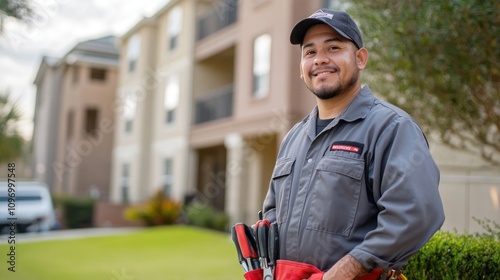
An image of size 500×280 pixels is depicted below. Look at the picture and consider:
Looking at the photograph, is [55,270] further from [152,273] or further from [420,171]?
[420,171]

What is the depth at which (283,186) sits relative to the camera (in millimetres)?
2828

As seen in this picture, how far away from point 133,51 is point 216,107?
833 cm

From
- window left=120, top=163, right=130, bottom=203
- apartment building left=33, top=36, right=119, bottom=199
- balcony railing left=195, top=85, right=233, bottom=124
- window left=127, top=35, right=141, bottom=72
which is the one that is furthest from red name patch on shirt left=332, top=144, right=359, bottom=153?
apartment building left=33, top=36, right=119, bottom=199

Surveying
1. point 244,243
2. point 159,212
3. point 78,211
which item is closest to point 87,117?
point 78,211

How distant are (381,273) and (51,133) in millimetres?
36284

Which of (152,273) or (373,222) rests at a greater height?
(373,222)

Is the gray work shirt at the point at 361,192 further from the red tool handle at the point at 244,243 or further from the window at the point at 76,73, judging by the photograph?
the window at the point at 76,73

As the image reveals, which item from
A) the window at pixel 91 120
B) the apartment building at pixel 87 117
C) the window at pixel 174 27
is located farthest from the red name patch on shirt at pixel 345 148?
the window at pixel 91 120

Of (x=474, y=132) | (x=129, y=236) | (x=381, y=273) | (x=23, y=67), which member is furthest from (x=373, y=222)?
(x=129, y=236)

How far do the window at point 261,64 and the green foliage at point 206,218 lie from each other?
3.66m

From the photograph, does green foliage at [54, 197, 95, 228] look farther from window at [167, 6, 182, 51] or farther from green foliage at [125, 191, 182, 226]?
window at [167, 6, 182, 51]

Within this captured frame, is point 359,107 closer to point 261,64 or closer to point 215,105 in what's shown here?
point 261,64

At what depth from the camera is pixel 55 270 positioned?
34.5 feet

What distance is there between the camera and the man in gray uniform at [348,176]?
229 centimetres
